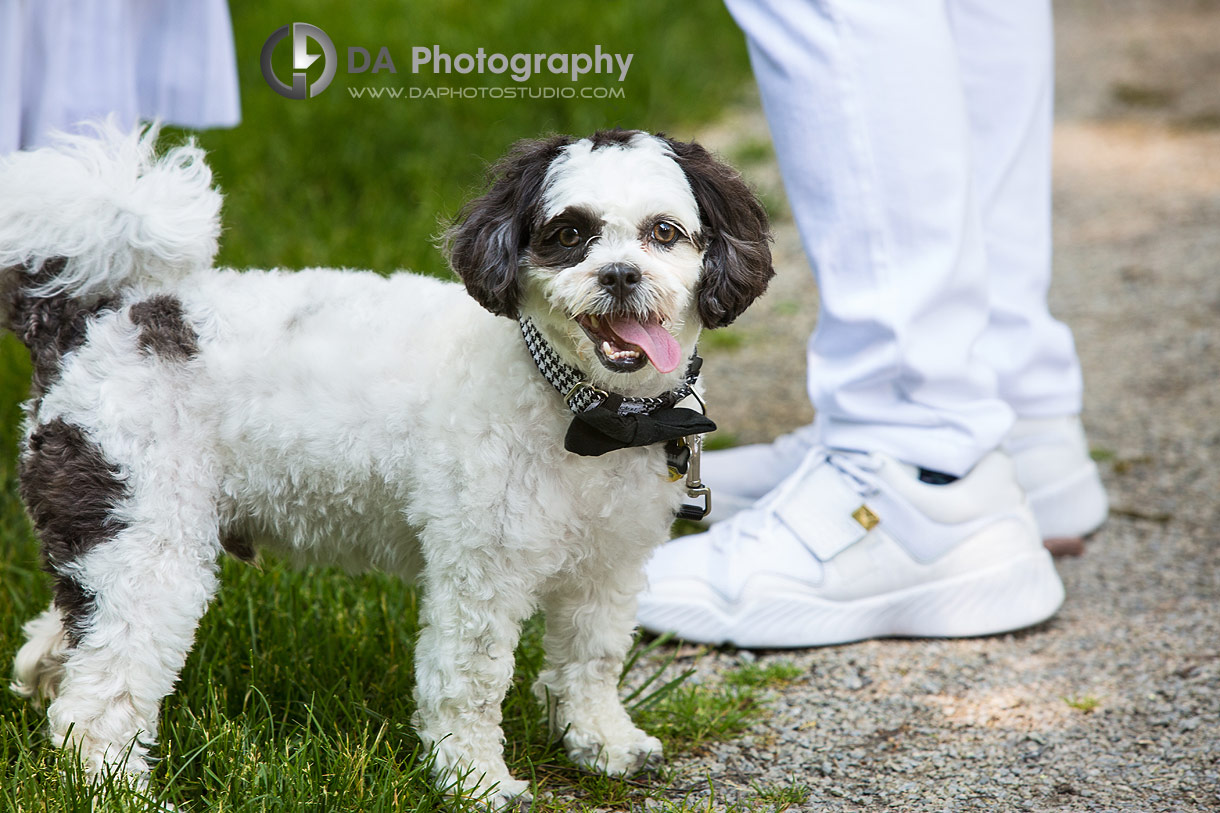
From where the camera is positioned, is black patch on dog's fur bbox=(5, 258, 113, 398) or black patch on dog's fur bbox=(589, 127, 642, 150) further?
black patch on dog's fur bbox=(5, 258, 113, 398)

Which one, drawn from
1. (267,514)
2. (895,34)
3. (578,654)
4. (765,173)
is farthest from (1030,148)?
(765,173)

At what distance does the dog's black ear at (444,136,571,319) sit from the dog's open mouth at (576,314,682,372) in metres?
0.14

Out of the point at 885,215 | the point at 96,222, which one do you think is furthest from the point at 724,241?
the point at 96,222

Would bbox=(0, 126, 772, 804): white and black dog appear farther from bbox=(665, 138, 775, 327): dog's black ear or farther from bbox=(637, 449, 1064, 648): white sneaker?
bbox=(637, 449, 1064, 648): white sneaker

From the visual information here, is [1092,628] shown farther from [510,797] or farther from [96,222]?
[96,222]

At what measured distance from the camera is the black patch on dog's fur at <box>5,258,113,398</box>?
2.27m

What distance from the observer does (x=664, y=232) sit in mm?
2070

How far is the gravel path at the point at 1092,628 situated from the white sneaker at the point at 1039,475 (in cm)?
10

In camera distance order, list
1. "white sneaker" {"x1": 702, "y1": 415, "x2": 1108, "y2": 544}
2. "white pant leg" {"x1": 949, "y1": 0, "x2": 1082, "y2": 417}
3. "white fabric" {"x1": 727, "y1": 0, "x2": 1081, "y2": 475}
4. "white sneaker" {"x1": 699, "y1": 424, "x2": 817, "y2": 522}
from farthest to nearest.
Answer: "white sneaker" {"x1": 699, "y1": 424, "x2": 817, "y2": 522} < "white sneaker" {"x1": 702, "y1": 415, "x2": 1108, "y2": 544} < "white pant leg" {"x1": 949, "y1": 0, "x2": 1082, "y2": 417} < "white fabric" {"x1": 727, "y1": 0, "x2": 1081, "y2": 475}

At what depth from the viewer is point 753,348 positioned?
16.2ft

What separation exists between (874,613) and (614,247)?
4.51 feet

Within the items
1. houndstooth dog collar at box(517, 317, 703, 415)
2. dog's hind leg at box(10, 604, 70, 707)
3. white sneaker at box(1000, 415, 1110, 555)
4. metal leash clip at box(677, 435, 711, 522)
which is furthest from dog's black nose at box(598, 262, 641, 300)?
white sneaker at box(1000, 415, 1110, 555)

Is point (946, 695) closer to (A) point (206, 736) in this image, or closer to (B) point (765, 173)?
(A) point (206, 736)

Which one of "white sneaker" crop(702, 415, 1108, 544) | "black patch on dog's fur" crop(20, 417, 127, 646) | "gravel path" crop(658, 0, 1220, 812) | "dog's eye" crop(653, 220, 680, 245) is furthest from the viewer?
"white sneaker" crop(702, 415, 1108, 544)
